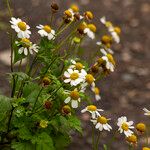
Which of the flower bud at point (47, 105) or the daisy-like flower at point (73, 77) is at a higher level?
the daisy-like flower at point (73, 77)

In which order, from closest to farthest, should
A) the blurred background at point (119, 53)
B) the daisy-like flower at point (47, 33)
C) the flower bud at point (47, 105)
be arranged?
1. the flower bud at point (47, 105)
2. the daisy-like flower at point (47, 33)
3. the blurred background at point (119, 53)

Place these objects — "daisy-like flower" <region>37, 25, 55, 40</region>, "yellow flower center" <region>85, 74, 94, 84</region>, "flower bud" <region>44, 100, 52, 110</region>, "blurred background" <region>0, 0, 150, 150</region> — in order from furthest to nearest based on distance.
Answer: "blurred background" <region>0, 0, 150, 150</region> → "daisy-like flower" <region>37, 25, 55, 40</region> → "yellow flower center" <region>85, 74, 94, 84</region> → "flower bud" <region>44, 100, 52, 110</region>

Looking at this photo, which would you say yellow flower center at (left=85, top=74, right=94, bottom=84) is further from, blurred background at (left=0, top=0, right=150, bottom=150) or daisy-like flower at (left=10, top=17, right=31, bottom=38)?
blurred background at (left=0, top=0, right=150, bottom=150)

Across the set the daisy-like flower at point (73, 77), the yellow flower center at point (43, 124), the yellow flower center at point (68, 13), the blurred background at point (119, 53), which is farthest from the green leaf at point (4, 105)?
the blurred background at point (119, 53)

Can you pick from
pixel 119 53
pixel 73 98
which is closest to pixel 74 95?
pixel 73 98

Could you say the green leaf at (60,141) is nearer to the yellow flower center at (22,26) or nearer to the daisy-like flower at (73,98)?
the daisy-like flower at (73,98)

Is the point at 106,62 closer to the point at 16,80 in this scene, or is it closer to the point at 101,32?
the point at 16,80

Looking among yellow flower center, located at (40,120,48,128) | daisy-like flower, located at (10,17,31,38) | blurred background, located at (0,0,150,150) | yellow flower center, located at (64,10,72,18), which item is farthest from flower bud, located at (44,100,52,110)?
blurred background, located at (0,0,150,150)

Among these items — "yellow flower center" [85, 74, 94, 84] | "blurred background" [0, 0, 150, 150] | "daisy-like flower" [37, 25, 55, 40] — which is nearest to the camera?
"yellow flower center" [85, 74, 94, 84]
